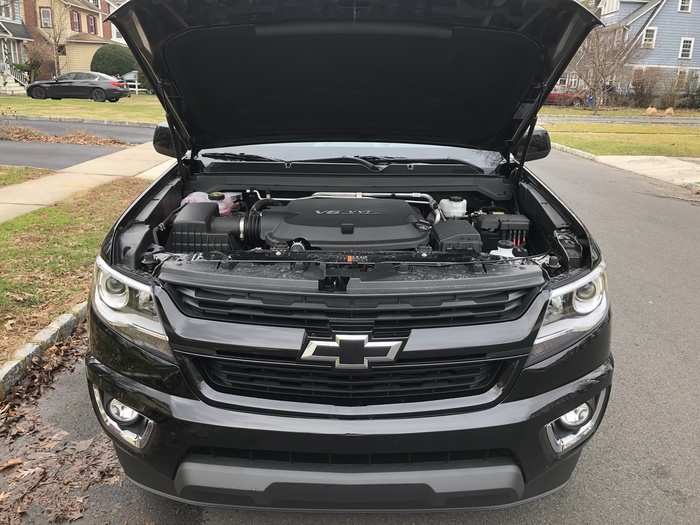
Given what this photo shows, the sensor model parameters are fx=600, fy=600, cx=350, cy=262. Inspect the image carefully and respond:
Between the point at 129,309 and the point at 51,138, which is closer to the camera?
the point at 129,309

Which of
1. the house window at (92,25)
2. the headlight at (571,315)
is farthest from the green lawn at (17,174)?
the house window at (92,25)

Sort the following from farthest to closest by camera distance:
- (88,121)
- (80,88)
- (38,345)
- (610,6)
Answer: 1. (610,6)
2. (80,88)
3. (88,121)
4. (38,345)

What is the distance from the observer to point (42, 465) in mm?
2869

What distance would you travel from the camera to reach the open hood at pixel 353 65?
268 cm

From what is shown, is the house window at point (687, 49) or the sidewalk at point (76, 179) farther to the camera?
the house window at point (687, 49)

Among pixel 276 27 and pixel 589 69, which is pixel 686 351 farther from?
pixel 589 69

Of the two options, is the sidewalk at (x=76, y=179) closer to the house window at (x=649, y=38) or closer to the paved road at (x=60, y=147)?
the paved road at (x=60, y=147)

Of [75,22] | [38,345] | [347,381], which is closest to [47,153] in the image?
[38,345]

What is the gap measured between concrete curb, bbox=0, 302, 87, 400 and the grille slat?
205 centimetres

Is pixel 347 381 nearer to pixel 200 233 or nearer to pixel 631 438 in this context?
pixel 200 233

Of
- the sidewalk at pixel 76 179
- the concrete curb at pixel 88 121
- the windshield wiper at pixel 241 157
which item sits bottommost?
the sidewalk at pixel 76 179

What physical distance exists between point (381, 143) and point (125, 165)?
871cm

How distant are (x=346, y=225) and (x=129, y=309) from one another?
1.17 m

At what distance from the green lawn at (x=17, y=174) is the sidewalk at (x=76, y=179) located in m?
0.18
